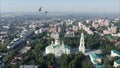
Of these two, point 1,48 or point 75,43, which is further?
point 75,43

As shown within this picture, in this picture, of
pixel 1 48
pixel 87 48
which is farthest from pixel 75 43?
pixel 1 48

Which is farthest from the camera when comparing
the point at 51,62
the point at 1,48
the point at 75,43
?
the point at 75,43

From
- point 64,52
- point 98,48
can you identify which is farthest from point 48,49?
point 98,48

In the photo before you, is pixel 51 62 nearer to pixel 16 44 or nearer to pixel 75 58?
pixel 75 58

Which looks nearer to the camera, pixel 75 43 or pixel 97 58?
pixel 97 58

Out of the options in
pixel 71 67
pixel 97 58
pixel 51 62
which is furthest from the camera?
pixel 97 58

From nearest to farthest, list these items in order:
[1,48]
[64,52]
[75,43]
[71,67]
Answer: [71,67] → [64,52] → [1,48] → [75,43]

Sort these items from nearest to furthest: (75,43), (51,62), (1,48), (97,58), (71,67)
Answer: (71,67) < (51,62) < (97,58) < (1,48) < (75,43)

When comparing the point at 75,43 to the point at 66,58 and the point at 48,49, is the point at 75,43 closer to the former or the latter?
the point at 48,49
